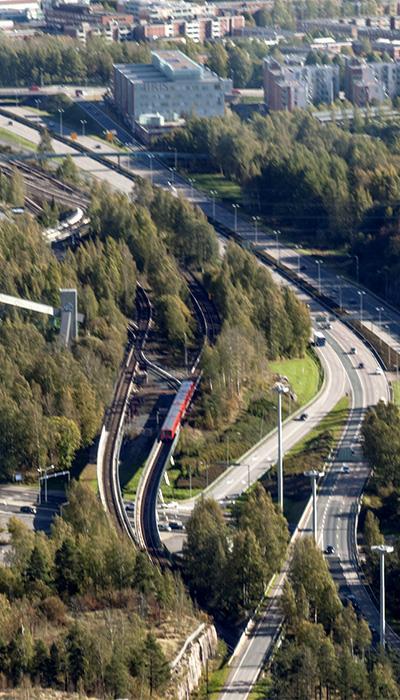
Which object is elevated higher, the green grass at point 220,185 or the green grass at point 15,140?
the green grass at point 15,140

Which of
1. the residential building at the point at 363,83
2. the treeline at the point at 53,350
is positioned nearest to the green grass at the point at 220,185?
the treeline at the point at 53,350

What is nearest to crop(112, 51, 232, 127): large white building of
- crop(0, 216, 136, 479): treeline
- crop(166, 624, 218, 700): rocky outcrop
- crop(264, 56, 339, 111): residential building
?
crop(264, 56, 339, 111): residential building

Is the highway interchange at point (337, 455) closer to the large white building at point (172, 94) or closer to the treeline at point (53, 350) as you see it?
the treeline at point (53, 350)

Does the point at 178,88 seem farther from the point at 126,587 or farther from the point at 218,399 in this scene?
the point at 126,587

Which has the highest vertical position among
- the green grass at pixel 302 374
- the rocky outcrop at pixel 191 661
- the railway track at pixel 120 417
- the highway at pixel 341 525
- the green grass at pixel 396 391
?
the rocky outcrop at pixel 191 661

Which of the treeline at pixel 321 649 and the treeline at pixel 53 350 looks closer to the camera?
the treeline at pixel 321 649

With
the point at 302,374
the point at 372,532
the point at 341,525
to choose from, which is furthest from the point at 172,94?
the point at 372,532

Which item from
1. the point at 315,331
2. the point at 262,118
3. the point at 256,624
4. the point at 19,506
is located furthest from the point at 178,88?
the point at 256,624

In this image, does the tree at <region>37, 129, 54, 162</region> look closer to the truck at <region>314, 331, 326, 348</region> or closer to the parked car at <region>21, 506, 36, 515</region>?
the truck at <region>314, 331, 326, 348</region>

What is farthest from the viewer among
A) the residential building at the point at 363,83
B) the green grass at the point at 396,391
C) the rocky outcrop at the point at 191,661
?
the residential building at the point at 363,83
